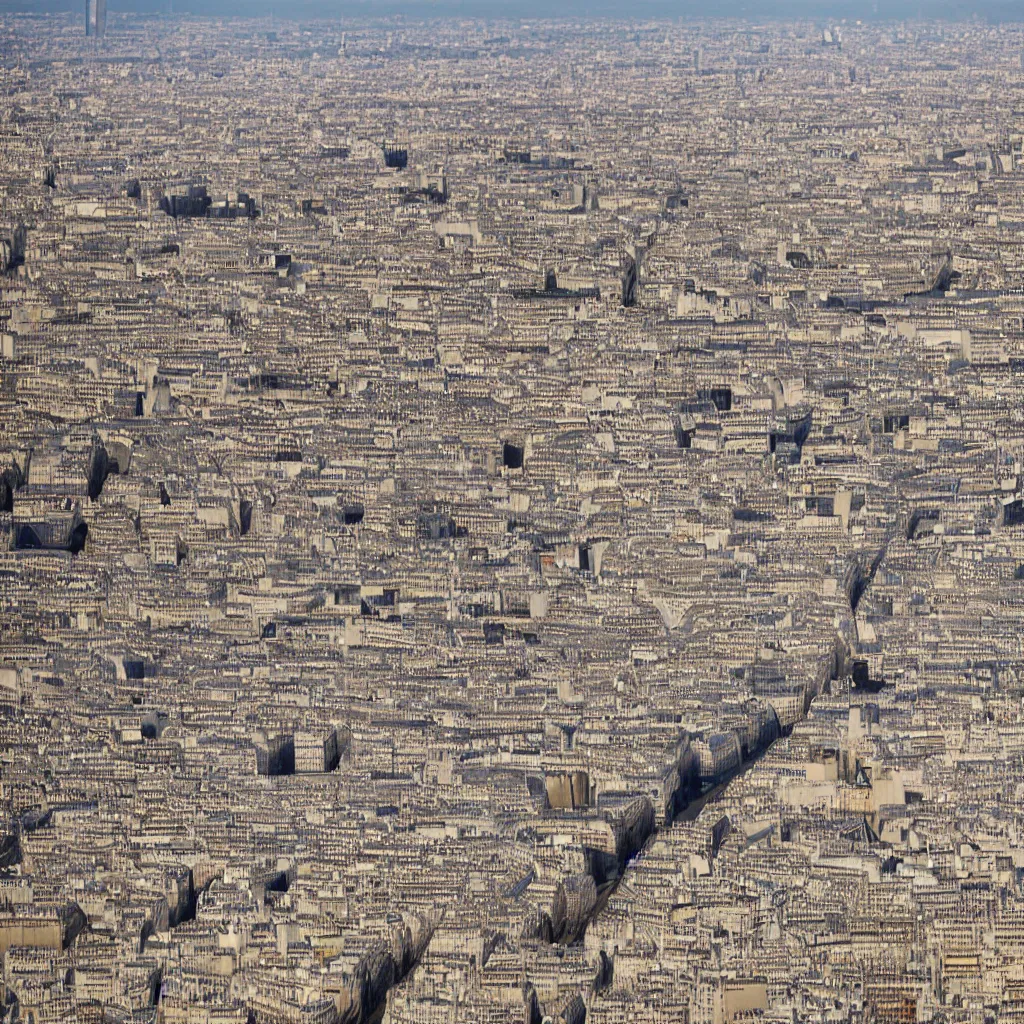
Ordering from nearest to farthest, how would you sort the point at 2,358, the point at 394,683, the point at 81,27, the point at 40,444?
the point at 394,683 → the point at 40,444 → the point at 2,358 → the point at 81,27

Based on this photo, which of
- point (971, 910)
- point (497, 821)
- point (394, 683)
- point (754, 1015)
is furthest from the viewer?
point (394, 683)

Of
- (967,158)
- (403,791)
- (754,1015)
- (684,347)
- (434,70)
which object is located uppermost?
(434,70)

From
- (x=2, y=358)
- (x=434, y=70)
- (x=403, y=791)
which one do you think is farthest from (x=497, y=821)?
(x=434, y=70)

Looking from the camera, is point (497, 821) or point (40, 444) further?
point (40, 444)

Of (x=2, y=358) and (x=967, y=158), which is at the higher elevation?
(x=967, y=158)

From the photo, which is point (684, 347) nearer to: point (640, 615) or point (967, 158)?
point (640, 615)

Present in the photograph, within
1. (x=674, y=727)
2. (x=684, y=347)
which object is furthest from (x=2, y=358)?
(x=674, y=727)
